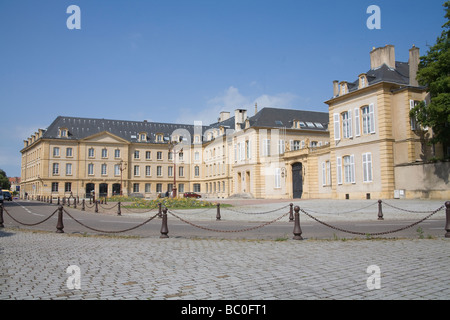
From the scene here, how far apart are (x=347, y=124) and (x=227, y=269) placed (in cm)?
3047

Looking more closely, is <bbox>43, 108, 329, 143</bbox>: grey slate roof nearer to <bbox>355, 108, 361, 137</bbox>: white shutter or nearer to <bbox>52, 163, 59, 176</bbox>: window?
<bbox>52, 163, 59, 176</bbox>: window

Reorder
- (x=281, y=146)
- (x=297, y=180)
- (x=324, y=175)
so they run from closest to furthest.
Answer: (x=324, y=175)
(x=297, y=180)
(x=281, y=146)

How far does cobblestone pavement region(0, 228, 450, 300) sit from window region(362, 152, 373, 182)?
22517 mm

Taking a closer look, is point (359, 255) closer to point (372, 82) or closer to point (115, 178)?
point (372, 82)

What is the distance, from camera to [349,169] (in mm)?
33719

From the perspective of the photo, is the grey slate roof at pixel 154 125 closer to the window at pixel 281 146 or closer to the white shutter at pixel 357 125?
the window at pixel 281 146

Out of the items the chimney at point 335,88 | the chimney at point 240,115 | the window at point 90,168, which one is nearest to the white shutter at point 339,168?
the chimney at point 335,88

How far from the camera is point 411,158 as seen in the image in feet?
98.6

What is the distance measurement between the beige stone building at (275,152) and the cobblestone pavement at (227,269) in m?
21.5

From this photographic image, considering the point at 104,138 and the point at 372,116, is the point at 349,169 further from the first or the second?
the point at 104,138

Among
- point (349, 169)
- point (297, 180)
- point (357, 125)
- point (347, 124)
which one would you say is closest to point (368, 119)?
point (357, 125)

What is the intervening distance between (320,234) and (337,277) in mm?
6125

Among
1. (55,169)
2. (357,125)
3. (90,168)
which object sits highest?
(357,125)

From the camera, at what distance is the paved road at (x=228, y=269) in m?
4.98
